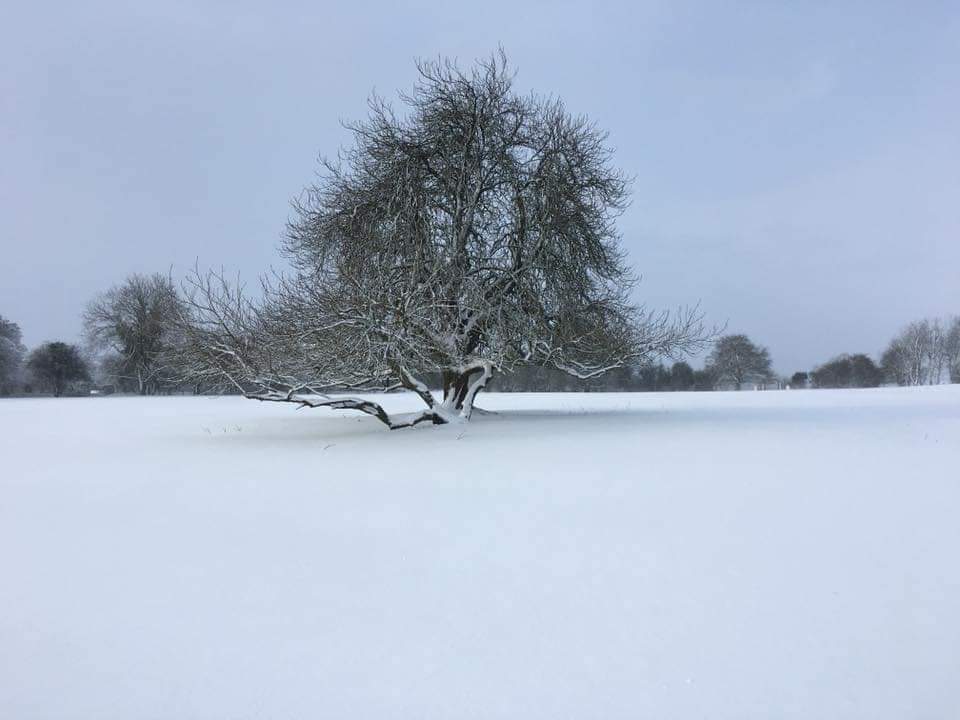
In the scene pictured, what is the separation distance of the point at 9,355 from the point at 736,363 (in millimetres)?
71855

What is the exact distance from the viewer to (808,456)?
807cm

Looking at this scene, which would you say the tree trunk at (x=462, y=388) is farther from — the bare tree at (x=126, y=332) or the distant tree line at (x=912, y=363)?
the distant tree line at (x=912, y=363)

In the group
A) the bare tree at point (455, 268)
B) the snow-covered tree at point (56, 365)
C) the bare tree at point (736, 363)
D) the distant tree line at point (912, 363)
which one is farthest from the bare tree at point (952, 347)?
the snow-covered tree at point (56, 365)

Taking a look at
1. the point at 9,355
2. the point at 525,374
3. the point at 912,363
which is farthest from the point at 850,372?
the point at 9,355

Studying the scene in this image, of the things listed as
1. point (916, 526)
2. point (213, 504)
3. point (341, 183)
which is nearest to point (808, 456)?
point (916, 526)

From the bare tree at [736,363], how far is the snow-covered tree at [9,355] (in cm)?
6843

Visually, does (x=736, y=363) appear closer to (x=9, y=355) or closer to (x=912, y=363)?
(x=912, y=363)

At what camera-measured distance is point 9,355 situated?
189 feet

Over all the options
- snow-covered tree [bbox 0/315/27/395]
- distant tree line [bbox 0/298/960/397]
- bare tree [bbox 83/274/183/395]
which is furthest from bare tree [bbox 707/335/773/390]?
snow-covered tree [bbox 0/315/27/395]

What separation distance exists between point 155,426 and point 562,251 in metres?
11.8

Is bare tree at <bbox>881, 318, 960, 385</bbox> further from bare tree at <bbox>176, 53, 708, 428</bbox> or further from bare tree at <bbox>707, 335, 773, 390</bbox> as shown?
bare tree at <bbox>176, 53, 708, 428</bbox>

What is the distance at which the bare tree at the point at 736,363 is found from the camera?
64.0 meters

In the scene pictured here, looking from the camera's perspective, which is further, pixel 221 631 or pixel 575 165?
pixel 575 165

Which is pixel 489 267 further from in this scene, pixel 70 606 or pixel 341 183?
pixel 70 606
